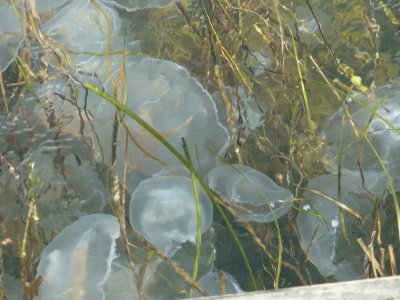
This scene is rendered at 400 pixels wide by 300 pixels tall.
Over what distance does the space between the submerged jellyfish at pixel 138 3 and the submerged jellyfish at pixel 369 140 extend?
1.76 ft

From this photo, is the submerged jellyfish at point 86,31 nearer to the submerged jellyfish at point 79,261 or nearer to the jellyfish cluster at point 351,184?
the submerged jellyfish at point 79,261

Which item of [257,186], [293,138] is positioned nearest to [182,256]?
[257,186]

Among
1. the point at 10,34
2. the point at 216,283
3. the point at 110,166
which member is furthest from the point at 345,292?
the point at 10,34

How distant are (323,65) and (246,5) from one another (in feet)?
0.74

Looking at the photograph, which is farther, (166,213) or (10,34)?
(10,34)

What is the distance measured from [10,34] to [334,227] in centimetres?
79

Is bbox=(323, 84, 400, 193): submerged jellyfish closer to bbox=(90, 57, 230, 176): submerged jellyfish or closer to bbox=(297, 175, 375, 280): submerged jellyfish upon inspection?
bbox=(297, 175, 375, 280): submerged jellyfish

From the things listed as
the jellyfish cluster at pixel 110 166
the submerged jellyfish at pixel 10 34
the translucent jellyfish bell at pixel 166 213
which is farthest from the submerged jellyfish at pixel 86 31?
the translucent jellyfish bell at pixel 166 213

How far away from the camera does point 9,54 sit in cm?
159

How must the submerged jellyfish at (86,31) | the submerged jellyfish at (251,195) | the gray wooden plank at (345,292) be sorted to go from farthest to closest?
the submerged jellyfish at (86,31) → the submerged jellyfish at (251,195) → the gray wooden plank at (345,292)

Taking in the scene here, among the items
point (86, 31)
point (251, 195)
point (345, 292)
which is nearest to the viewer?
point (345, 292)

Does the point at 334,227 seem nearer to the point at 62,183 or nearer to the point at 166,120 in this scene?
the point at 166,120

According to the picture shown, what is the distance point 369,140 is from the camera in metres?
1.52

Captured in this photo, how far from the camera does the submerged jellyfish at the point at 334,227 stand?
1.42m
